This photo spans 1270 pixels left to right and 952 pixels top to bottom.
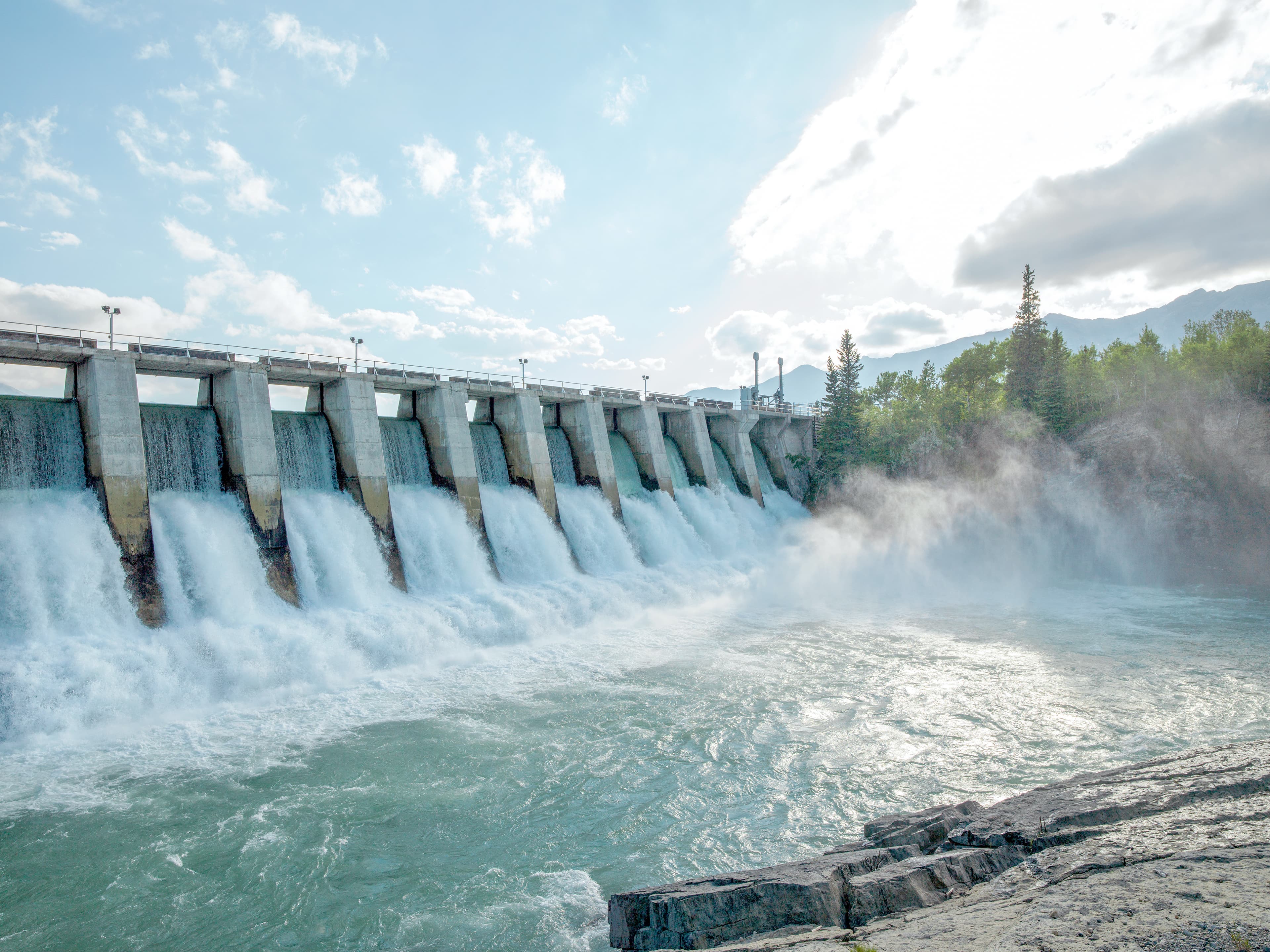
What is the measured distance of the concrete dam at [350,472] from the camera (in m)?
17.8

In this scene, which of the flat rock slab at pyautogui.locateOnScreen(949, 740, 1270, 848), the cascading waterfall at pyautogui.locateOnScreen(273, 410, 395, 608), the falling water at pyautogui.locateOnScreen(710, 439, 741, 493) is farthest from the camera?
the falling water at pyautogui.locateOnScreen(710, 439, 741, 493)

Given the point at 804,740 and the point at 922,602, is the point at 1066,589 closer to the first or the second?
the point at 922,602

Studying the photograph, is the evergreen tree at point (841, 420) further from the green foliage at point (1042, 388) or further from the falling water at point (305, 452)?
the falling water at point (305, 452)

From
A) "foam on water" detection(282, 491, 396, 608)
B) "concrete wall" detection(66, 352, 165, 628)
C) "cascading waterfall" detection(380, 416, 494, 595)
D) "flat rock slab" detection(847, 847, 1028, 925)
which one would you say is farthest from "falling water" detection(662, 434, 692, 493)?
"flat rock slab" detection(847, 847, 1028, 925)

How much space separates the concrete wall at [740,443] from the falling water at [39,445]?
28.8 m

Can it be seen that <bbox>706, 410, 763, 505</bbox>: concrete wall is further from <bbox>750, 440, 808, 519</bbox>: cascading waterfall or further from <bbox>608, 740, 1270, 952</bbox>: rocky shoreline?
<bbox>608, 740, 1270, 952</bbox>: rocky shoreline

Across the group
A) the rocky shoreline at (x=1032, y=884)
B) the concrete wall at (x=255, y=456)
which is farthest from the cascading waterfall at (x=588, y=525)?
the rocky shoreline at (x=1032, y=884)

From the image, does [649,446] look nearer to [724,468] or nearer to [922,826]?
[724,468]

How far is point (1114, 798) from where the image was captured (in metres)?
6.90

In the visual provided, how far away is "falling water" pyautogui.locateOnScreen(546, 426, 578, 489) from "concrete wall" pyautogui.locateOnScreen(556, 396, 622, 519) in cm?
19

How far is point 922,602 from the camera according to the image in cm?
2573

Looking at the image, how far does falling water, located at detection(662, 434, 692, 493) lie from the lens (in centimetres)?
3641

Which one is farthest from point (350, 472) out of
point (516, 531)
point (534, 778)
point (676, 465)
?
point (676, 465)

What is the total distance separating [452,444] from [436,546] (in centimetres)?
444
